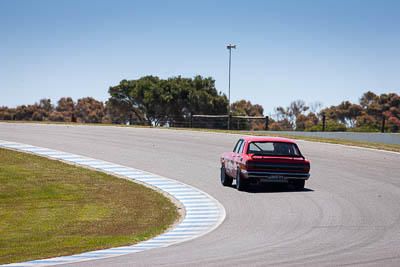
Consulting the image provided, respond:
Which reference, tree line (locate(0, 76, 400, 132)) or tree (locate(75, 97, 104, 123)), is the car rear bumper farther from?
tree (locate(75, 97, 104, 123))

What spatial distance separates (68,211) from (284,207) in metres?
5.68

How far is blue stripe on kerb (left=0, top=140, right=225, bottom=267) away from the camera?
32.3 ft

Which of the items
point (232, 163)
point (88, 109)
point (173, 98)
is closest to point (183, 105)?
point (173, 98)

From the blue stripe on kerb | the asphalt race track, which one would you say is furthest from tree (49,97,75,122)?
the blue stripe on kerb

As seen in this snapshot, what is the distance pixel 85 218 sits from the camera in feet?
49.1

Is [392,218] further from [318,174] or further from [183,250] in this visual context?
[318,174]

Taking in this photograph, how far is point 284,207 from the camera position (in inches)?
588

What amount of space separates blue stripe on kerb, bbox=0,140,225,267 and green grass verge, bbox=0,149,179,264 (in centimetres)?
45

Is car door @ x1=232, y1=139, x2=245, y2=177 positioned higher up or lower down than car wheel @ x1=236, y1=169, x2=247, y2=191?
higher up

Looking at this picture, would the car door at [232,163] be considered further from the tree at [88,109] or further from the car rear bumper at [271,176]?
the tree at [88,109]

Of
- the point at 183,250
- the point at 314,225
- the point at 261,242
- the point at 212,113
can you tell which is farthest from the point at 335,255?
the point at 212,113

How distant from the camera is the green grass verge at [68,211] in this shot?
11.7 metres

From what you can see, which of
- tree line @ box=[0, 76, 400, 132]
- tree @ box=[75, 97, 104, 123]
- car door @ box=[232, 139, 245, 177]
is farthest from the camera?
tree @ box=[75, 97, 104, 123]

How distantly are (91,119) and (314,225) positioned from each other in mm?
136813
